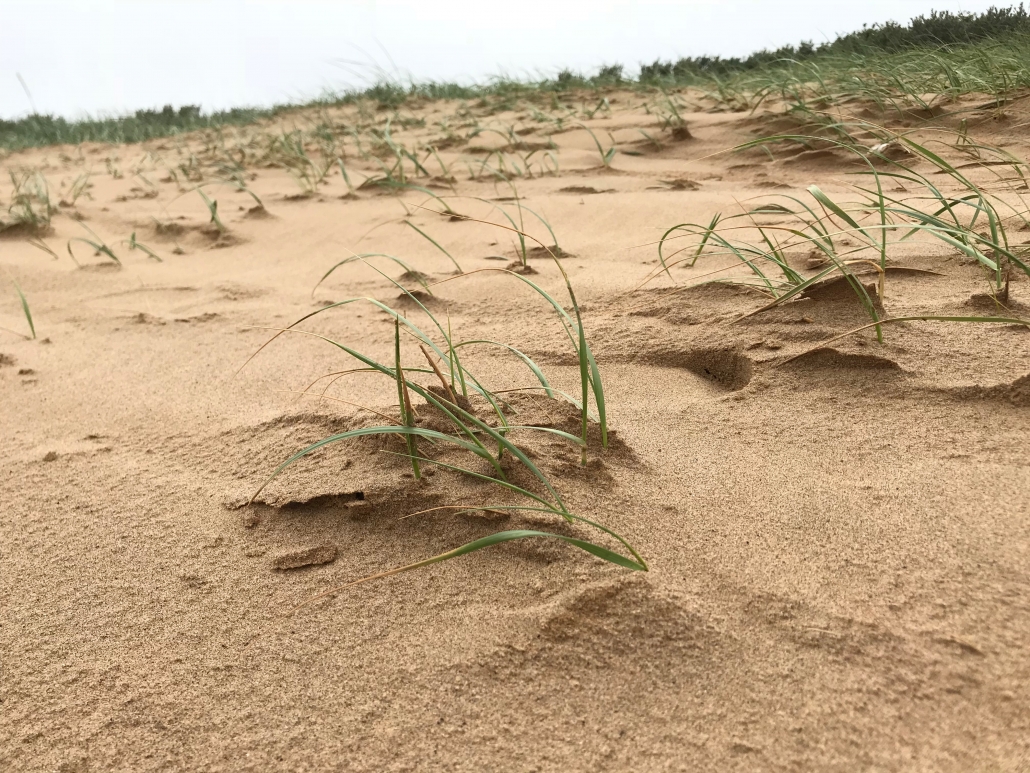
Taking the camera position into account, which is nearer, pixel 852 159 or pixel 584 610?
pixel 584 610

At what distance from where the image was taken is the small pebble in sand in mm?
984

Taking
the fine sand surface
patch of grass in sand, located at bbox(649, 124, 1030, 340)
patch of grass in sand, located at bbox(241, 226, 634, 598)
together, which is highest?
patch of grass in sand, located at bbox(649, 124, 1030, 340)

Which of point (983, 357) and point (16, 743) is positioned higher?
point (983, 357)

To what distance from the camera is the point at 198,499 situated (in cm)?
117

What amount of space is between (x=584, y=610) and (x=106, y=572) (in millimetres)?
634

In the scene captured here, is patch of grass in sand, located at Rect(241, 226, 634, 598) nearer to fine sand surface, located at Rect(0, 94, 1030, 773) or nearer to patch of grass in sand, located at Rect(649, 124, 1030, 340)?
fine sand surface, located at Rect(0, 94, 1030, 773)

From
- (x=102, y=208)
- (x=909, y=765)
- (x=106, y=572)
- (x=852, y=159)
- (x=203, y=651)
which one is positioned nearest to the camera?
(x=909, y=765)

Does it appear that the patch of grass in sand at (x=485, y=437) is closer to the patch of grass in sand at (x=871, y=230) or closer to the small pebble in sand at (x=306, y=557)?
the small pebble in sand at (x=306, y=557)

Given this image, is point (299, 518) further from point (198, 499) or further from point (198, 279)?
point (198, 279)

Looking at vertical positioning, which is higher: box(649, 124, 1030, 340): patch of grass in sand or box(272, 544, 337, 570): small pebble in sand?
box(649, 124, 1030, 340): patch of grass in sand

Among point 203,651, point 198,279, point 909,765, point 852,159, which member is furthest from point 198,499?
point 852,159

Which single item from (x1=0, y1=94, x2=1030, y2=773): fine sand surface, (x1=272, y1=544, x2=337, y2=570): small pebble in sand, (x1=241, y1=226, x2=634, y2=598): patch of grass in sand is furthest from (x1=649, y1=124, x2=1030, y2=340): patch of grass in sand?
(x1=272, y1=544, x2=337, y2=570): small pebble in sand

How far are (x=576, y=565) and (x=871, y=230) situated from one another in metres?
1.51

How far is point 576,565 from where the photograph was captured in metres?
0.90
